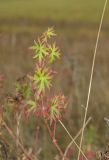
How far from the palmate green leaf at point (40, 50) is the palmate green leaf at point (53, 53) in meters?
0.02

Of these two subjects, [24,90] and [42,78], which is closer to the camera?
[42,78]

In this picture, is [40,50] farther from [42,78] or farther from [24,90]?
[24,90]

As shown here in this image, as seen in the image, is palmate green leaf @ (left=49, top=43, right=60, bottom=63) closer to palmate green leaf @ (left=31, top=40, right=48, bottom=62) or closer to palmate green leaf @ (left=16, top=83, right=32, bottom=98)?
palmate green leaf @ (left=31, top=40, right=48, bottom=62)

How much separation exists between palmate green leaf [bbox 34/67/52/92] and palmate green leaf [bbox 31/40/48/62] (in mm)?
40

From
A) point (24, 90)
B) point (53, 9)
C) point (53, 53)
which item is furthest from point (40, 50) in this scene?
point (53, 9)

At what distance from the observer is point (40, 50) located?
5.65 feet

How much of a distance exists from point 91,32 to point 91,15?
7.95m

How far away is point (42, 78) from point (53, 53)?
0.10 m

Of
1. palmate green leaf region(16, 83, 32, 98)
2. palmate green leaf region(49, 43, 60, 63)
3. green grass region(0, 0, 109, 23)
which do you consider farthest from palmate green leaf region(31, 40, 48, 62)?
green grass region(0, 0, 109, 23)

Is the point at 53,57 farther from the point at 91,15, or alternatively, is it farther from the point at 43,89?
the point at 91,15

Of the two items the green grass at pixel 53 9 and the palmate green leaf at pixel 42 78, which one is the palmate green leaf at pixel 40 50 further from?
the green grass at pixel 53 9

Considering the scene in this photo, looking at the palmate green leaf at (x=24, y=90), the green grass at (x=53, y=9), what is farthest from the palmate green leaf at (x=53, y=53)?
the green grass at (x=53, y=9)

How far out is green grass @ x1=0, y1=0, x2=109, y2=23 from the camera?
37375mm

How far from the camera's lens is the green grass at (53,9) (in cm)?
3738
